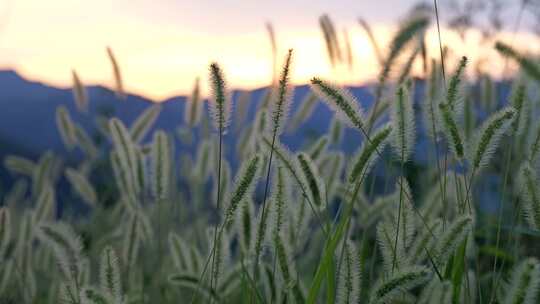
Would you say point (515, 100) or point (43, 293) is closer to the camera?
point (515, 100)

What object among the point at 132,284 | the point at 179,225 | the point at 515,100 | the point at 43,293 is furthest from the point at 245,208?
the point at 179,225

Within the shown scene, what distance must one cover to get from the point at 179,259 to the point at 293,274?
2.66 feet

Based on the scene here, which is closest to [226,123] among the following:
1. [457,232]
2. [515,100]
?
[457,232]

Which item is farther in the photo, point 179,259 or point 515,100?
point 179,259

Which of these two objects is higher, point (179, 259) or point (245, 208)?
point (245, 208)

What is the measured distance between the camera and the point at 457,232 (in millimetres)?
1553

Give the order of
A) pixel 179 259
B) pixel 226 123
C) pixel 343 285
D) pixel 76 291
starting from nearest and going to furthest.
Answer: pixel 343 285 → pixel 226 123 → pixel 76 291 → pixel 179 259

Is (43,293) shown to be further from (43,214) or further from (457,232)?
(457,232)

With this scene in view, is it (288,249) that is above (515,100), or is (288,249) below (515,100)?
below

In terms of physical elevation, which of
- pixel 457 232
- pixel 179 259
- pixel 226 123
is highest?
pixel 226 123

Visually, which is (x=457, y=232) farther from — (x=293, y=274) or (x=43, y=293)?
(x=43, y=293)

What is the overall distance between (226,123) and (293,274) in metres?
0.36

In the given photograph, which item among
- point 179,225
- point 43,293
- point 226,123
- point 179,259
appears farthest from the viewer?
point 179,225

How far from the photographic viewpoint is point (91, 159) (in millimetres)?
5012
